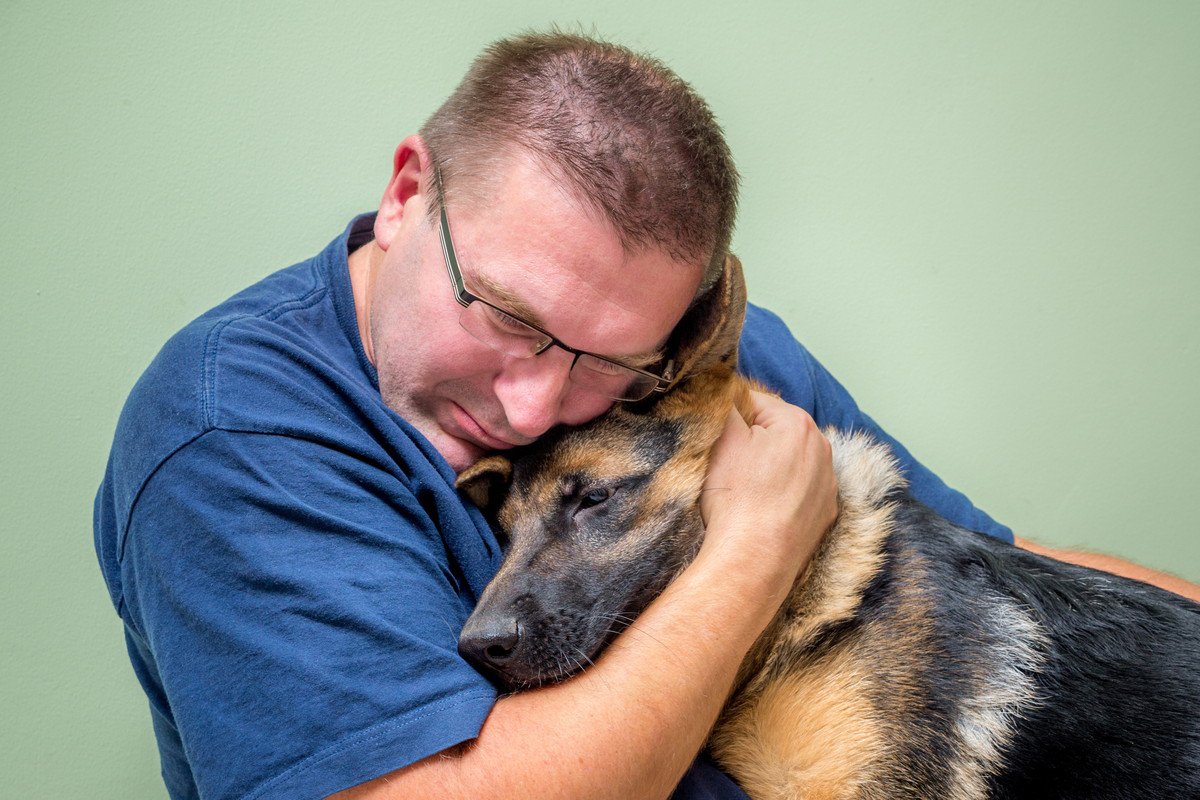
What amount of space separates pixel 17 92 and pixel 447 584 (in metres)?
2.00

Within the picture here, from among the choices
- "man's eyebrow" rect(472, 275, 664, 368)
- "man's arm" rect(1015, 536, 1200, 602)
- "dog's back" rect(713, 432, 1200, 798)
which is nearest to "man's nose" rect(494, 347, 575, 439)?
"man's eyebrow" rect(472, 275, 664, 368)

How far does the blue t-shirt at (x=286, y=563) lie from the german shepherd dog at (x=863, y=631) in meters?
0.18

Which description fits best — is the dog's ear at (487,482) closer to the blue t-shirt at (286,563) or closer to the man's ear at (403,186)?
the blue t-shirt at (286,563)

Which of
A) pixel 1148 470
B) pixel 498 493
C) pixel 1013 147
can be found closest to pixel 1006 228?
pixel 1013 147

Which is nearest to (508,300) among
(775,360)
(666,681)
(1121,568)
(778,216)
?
(666,681)

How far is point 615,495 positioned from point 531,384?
1.31 feet

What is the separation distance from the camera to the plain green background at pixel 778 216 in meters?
2.66

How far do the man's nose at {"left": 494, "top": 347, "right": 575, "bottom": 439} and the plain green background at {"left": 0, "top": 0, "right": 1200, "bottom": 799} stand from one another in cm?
130

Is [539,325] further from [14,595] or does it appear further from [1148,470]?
[1148,470]

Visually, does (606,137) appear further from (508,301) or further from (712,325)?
(712,325)

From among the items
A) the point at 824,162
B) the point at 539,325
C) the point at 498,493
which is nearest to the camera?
the point at 539,325

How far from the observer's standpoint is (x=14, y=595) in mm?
2760

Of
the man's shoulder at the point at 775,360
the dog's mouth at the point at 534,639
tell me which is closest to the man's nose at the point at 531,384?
the dog's mouth at the point at 534,639

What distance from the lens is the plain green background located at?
2.66 meters
